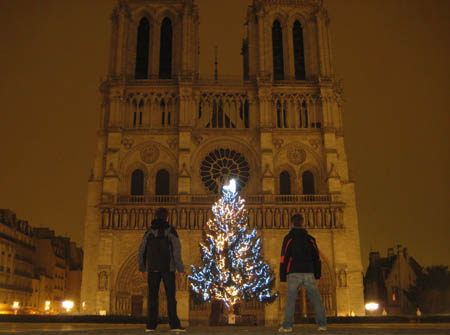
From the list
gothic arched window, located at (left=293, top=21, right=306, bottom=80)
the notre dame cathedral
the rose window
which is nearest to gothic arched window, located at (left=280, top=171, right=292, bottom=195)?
the notre dame cathedral

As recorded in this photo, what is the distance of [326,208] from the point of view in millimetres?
36469

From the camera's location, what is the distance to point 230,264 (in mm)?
29906

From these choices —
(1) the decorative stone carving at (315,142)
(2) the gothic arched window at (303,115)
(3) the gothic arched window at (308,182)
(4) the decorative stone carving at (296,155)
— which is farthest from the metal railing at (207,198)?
(2) the gothic arched window at (303,115)

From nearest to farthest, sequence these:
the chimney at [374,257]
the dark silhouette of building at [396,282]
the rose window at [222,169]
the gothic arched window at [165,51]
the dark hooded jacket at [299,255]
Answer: the dark hooded jacket at [299,255], the rose window at [222,169], the gothic arched window at [165,51], the dark silhouette of building at [396,282], the chimney at [374,257]

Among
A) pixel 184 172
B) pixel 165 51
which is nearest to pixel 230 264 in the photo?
pixel 184 172

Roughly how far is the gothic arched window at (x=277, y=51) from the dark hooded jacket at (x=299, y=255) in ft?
110

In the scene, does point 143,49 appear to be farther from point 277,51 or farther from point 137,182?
point 137,182

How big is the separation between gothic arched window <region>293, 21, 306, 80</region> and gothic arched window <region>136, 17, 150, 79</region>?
11.4 m

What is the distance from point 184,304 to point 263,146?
11.8 m

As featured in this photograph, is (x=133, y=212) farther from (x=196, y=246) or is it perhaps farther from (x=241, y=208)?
(x=241, y=208)

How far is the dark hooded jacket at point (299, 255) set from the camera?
356 inches

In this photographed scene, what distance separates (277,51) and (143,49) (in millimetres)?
10299

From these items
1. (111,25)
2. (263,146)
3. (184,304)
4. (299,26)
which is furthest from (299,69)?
(184,304)

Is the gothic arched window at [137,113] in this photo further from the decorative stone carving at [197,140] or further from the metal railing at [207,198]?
the metal railing at [207,198]
